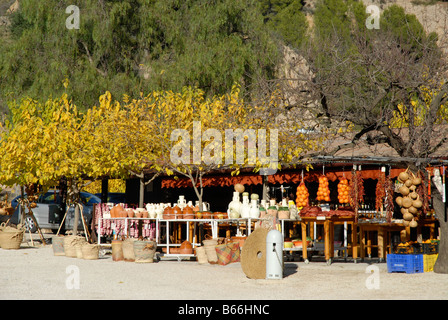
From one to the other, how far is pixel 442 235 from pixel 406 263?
83 cm

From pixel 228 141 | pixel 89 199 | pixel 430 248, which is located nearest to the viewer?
pixel 430 248

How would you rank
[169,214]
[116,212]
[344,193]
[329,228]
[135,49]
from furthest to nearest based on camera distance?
1. [135,49]
2. [116,212]
3. [169,214]
4. [344,193]
5. [329,228]

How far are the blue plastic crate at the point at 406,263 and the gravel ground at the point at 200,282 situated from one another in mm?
187

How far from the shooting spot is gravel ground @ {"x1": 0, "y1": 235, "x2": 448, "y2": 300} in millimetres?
9641

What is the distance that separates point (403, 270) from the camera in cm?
1244

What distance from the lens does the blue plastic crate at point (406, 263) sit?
1238 cm

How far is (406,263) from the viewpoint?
12406 mm

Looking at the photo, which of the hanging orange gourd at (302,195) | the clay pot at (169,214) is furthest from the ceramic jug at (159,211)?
the hanging orange gourd at (302,195)

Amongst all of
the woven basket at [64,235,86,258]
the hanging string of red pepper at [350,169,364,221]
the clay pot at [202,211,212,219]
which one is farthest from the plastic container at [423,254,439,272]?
the woven basket at [64,235,86,258]

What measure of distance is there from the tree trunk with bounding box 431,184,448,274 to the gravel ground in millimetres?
242

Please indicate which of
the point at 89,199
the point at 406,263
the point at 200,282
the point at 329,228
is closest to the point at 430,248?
the point at 406,263

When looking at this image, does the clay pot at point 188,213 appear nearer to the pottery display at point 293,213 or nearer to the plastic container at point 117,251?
the plastic container at point 117,251

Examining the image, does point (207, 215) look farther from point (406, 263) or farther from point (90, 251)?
point (406, 263)
